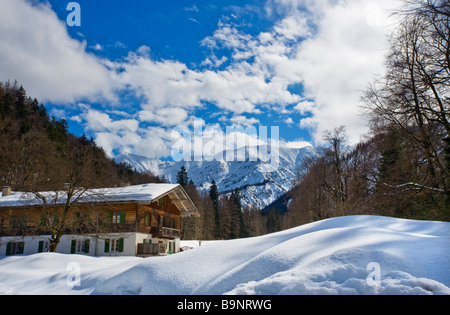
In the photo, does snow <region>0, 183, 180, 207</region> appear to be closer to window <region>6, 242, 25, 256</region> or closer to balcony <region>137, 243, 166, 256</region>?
window <region>6, 242, 25, 256</region>

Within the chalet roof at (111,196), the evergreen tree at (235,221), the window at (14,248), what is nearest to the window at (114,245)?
the chalet roof at (111,196)

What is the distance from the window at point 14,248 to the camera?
32.0m

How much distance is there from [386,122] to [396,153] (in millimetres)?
2199

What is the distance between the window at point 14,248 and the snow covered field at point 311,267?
84.1 feet

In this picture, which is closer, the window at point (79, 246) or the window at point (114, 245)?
the window at point (114, 245)

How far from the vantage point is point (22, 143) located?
51.9 meters

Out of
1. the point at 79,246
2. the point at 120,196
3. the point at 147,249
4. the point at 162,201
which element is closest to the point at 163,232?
the point at 162,201

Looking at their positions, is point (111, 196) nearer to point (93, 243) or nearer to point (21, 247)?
point (93, 243)

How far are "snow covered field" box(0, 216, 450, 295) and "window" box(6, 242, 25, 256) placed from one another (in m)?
25.6

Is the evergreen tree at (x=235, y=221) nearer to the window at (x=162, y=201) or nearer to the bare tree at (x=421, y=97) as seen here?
the window at (x=162, y=201)

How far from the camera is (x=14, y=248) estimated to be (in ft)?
106

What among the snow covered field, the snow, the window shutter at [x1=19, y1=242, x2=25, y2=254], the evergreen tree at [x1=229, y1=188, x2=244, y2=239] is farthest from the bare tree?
the evergreen tree at [x1=229, y1=188, x2=244, y2=239]
